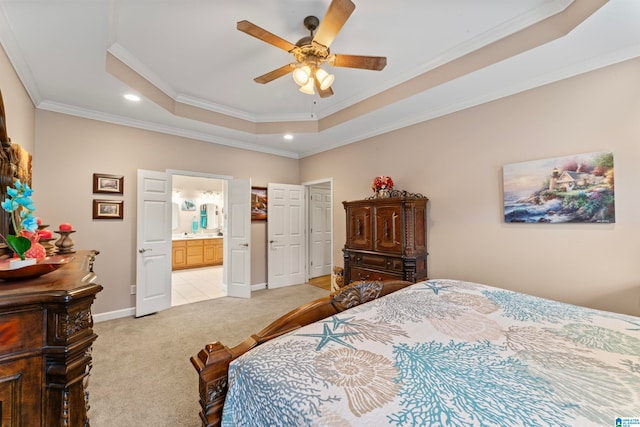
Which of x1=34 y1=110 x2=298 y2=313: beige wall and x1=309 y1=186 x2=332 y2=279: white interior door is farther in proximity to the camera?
x1=309 y1=186 x2=332 y2=279: white interior door

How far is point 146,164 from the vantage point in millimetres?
3801

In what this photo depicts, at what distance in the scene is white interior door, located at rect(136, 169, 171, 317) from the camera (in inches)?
142

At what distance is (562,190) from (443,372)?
2512 mm

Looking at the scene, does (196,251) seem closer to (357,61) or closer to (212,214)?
(212,214)

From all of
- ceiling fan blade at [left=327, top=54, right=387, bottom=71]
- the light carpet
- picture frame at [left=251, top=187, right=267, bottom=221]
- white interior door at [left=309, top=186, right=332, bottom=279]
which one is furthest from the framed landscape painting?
picture frame at [left=251, top=187, right=267, bottom=221]

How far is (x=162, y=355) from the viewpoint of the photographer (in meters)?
2.55

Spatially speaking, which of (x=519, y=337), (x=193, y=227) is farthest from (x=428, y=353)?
(x=193, y=227)

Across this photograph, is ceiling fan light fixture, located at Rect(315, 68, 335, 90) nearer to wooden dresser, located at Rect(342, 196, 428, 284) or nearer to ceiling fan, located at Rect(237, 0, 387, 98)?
ceiling fan, located at Rect(237, 0, 387, 98)

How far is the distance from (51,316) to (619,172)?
379cm

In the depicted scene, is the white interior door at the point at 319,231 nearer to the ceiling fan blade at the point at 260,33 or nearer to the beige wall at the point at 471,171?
the beige wall at the point at 471,171

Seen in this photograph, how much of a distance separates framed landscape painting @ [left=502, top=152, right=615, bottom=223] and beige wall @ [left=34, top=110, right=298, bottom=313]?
4.30 meters

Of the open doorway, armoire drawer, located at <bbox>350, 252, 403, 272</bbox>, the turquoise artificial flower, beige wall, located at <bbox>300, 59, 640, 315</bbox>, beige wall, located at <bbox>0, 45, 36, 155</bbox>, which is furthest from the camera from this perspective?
the open doorway

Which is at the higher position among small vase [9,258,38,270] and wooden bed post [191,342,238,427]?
small vase [9,258,38,270]

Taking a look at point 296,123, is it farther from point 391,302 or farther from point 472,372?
point 472,372
